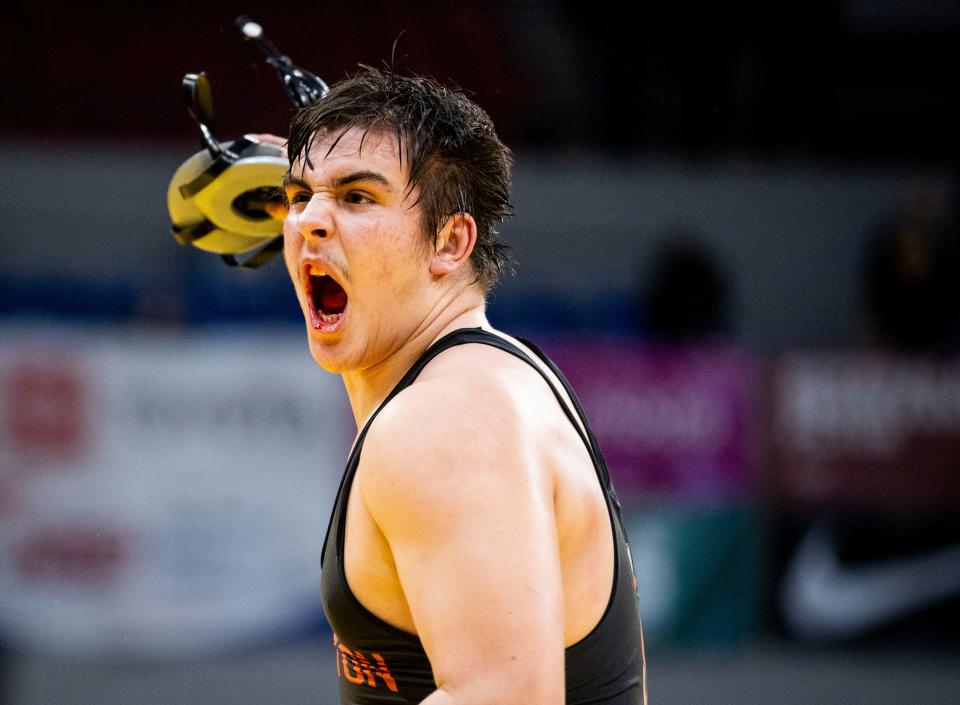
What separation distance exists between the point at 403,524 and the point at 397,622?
240 mm

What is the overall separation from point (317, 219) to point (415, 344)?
27 centimetres

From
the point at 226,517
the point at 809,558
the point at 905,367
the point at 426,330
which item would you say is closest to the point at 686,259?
the point at 905,367

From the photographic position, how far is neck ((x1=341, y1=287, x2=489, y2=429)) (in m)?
2.23

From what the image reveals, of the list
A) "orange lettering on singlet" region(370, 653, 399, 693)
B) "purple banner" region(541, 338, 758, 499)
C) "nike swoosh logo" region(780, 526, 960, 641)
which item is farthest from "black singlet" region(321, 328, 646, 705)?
"nike swoosh logo" region(780, 526, 960, 641)

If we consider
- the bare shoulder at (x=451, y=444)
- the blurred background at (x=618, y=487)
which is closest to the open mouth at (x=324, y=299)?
the bare shoulder at (x=451, y=444)

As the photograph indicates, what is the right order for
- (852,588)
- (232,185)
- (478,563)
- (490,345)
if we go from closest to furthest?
(478,563)
(490,345)
(232,185)
(852,588)

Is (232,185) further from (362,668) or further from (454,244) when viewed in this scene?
(362,668)

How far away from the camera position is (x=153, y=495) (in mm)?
7078

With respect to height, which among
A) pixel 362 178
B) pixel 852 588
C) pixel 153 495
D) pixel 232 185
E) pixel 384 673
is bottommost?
pixel 384 673

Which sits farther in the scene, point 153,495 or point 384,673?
point 153,495

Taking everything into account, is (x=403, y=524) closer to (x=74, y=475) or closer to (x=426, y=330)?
(x=426, y=330)

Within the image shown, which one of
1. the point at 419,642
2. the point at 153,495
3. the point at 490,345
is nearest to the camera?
the point at 419,642

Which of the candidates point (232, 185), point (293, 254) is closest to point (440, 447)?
point (293, 254)

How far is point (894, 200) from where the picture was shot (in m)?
10.6
